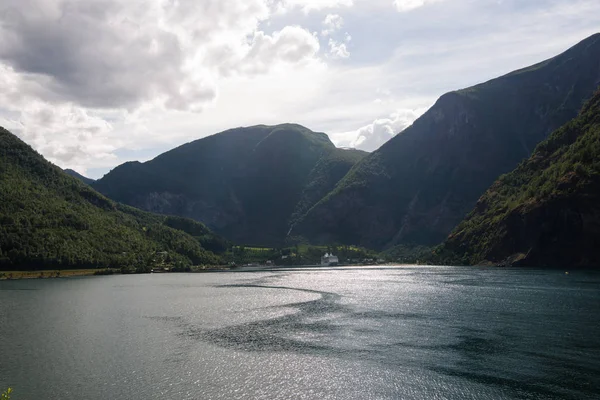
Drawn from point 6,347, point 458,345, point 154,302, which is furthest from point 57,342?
point 458,345

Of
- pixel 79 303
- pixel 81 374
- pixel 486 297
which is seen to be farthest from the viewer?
pixel 79 303

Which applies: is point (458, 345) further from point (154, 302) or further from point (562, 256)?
point (562, 256)

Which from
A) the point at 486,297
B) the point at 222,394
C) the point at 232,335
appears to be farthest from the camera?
the point at 486,297

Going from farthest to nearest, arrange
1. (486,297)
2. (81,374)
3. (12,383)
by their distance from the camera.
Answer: (486,297) → (81,374) → (12,383)

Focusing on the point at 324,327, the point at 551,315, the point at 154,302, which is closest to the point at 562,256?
the point at 551,315

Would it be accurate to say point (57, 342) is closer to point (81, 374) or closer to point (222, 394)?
point (81, 374)

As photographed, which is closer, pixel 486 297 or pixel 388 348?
pixel 388 348
